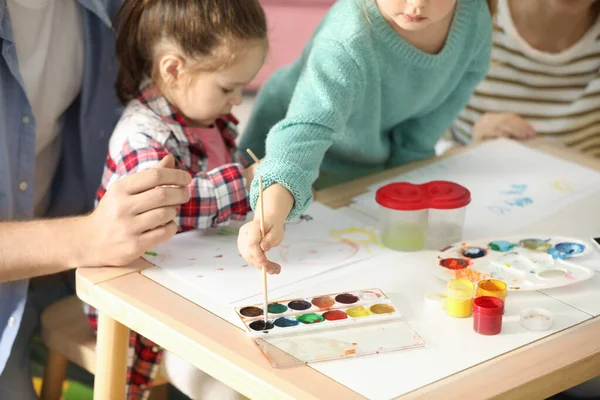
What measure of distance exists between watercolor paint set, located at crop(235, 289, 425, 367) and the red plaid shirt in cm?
25

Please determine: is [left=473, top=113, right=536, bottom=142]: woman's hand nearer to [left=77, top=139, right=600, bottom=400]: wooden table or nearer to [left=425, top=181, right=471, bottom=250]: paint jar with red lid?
[left=425, top=181, right=471, bottom=250]: paint jar with red lid

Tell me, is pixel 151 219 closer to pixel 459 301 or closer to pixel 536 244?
pixel 459 301

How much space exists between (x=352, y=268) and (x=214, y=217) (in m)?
0.22

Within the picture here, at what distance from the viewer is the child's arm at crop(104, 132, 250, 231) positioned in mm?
1218

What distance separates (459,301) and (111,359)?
0.43m

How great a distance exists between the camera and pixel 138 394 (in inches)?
50.8

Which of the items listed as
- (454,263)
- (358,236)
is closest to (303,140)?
(358,236)

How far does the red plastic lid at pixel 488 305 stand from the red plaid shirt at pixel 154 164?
0.40 meters

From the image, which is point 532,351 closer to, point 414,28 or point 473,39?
point 414,28

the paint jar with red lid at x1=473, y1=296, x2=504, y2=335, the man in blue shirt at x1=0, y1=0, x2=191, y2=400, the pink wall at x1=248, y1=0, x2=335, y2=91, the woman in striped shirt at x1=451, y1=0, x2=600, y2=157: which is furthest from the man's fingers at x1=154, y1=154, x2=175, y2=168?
the pink wall at x1=248, y1=0, x2=335, y2=91

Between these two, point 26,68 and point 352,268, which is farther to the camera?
point 26,68

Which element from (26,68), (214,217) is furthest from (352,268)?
(26,68)

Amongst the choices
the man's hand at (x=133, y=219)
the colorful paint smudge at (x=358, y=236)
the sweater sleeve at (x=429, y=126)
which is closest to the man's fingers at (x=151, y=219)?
the man's hand at (x=133, y=219)

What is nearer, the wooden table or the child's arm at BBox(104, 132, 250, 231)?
the wooden table
